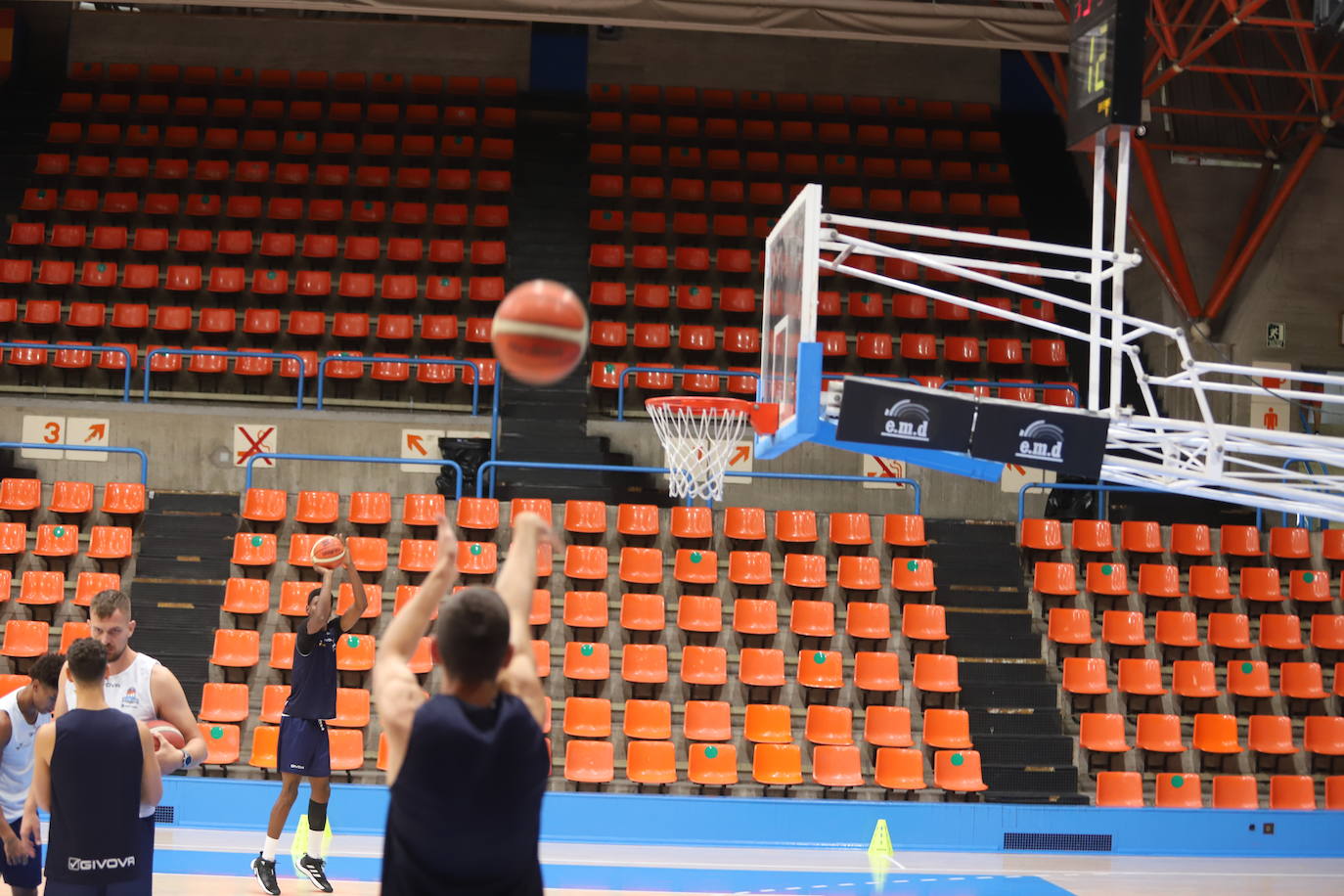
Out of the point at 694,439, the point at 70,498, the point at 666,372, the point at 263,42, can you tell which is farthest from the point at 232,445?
the point at 263,42

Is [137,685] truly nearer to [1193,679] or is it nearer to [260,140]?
[1193,679]

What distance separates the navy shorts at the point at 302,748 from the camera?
25.6ft

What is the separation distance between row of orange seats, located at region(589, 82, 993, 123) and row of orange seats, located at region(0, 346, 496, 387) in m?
5.98

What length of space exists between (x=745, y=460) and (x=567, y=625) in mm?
3166

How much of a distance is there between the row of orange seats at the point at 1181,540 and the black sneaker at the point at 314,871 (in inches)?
299

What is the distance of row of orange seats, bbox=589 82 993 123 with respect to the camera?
19.2 meters

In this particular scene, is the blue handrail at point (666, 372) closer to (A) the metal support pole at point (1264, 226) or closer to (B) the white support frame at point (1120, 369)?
(A) the metal support pole at point (1264, 226)

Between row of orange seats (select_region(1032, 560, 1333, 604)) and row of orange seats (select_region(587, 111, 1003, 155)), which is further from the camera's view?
row of orange seats (select_region(587, 111, 1003, 155))

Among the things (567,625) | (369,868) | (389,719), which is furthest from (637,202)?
(389,719)

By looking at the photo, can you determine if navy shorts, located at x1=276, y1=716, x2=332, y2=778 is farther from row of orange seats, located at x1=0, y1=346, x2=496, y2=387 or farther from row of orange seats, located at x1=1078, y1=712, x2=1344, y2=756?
row of orange seats, located at x1=0, y1=346, x2=496, y2=387

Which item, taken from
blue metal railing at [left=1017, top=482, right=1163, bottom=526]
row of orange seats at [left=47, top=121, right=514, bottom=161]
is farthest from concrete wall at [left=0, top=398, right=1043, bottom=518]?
row of orange seats at [left=47, top=121, right=514, bottom=161]

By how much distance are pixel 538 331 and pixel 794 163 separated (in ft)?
47.9

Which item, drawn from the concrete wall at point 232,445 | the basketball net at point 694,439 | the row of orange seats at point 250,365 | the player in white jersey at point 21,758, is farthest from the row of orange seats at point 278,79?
the player in white jersey at point 21,758

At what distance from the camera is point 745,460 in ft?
45.6
